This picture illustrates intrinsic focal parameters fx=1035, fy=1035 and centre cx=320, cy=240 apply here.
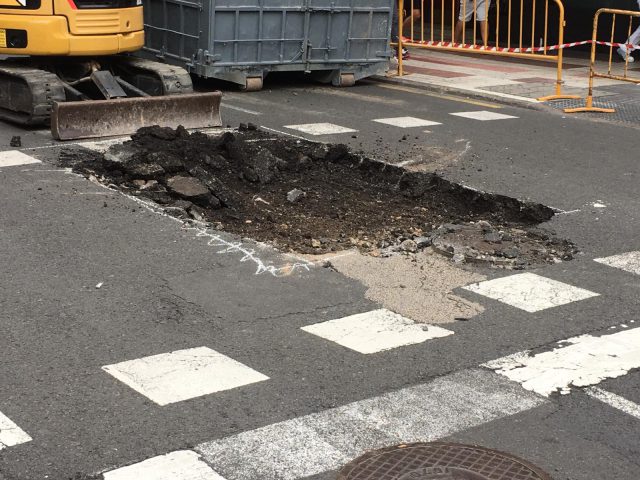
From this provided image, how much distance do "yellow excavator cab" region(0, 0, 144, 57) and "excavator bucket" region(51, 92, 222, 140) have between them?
46.5 inches

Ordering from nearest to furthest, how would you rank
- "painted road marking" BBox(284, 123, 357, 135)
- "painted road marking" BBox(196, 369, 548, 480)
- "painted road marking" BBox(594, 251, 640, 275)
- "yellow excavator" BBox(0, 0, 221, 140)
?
"painted road marking" BBox(196, 369, 548, 480) → "painted road marking" BBox(594, 251, 640, 275) → "yellow excavator" BBox(0, 0, 221, 140) → "painted road marking" BBox(284, 123, 357, 135)

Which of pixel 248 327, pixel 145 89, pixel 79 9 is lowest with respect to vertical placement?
pixel 248 327

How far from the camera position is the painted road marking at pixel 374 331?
624 cm

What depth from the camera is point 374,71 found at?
55.8 ft

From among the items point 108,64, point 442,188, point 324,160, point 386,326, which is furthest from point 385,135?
point 386,326

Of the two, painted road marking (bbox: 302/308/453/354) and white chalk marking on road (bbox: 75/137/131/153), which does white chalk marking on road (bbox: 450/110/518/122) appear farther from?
painted road marking (bbox: 302/308/453/354)

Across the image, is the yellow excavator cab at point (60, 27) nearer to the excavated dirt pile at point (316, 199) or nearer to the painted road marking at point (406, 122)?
the excavated dirt pile at point (316, 199)

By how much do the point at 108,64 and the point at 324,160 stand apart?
14.0 ft

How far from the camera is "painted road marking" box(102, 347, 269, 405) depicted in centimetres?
548

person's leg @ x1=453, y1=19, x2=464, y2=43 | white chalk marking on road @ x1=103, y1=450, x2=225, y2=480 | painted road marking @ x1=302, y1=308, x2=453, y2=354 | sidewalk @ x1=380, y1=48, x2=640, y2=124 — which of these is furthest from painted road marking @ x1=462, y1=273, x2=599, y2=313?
person's leg @ x1=453, y1=19, x2=464, y2=43

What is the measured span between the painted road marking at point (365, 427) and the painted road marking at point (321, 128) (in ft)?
22.9

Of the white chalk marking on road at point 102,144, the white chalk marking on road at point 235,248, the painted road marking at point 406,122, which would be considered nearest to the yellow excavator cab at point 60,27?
the white chalk marking on road at point 102,144

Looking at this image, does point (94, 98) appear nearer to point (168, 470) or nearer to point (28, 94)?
point (28, 94)

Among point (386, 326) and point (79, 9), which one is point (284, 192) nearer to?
point (386, 326)
